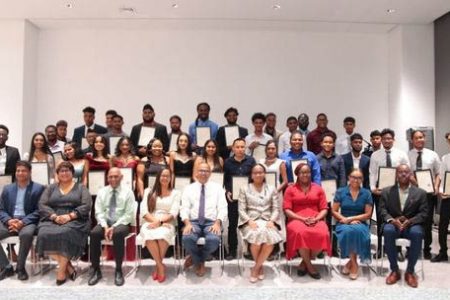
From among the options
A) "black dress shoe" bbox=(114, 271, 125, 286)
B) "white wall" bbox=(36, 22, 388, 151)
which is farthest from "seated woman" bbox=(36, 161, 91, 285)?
"white wall" bbox=(36, 22, 388, 151)

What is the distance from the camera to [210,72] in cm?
935

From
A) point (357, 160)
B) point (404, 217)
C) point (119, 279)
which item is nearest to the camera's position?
point (119, 279)

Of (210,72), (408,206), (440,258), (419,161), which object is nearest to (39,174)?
(408,206)

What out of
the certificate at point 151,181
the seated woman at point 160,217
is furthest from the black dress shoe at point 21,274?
the certificate at point 151,181

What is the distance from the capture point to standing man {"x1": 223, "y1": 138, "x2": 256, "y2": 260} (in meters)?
5.47

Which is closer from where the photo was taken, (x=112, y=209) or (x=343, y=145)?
(x=112, y=209)

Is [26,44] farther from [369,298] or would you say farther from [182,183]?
[369,298]

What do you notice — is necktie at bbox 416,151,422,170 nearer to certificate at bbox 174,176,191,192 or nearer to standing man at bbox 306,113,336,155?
standing man at bbox 306,113,336,155

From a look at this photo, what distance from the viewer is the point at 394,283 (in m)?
4.66

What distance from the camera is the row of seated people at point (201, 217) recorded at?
4.73 metres

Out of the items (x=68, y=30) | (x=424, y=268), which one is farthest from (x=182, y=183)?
(x=68, y=30)

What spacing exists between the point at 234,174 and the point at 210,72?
4356 mm

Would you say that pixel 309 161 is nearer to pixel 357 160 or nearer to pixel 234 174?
pixel 357 160

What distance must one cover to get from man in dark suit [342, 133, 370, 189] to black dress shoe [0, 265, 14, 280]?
4.26m
